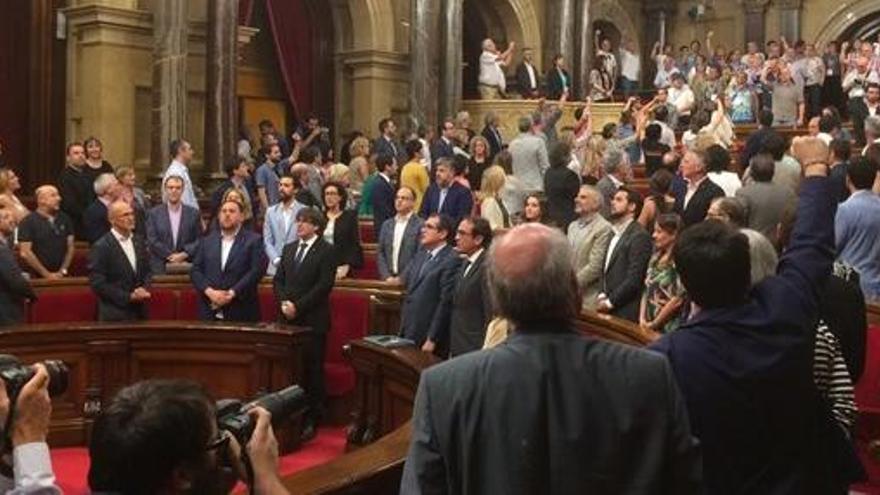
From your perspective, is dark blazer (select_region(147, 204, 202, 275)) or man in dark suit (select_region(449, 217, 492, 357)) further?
dark blazer (select_region(147, 204, 202, 275))

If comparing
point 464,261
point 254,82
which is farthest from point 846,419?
point 254,82

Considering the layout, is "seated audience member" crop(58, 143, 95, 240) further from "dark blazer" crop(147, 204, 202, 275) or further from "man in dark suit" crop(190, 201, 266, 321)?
"man in dark suit" crop(190, 201, 266, 321)

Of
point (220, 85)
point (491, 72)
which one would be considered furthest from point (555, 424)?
point (491, 72)

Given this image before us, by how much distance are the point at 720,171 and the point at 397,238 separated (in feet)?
7.43

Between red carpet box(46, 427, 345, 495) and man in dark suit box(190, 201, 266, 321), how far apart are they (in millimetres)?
940

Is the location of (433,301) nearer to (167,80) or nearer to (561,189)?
(561,189)

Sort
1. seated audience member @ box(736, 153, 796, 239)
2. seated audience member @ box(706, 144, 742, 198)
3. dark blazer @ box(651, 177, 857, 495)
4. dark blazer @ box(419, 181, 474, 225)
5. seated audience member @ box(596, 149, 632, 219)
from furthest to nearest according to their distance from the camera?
dark blazer @ box(419, 181, 474, 225)
seated audience member @ box(596, 149, 632, 219)
seated audience member @ box(706, 144, 742, 198)
seated audience member @ box(736, 153, 796, 239)
dark blazer @ box(651, 177, 857, 495)

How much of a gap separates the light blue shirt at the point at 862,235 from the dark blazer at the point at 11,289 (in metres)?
4.47

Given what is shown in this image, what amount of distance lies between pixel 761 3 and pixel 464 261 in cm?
1707

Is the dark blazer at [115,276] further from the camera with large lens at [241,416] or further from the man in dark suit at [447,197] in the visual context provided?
the camera with large lens at [241,416]

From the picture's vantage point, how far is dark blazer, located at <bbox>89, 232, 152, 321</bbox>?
6.94m

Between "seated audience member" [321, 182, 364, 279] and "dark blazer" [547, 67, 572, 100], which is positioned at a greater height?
"dark blazer" [547, 67, 572, 100]

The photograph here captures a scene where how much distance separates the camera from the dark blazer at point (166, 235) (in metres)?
8.48

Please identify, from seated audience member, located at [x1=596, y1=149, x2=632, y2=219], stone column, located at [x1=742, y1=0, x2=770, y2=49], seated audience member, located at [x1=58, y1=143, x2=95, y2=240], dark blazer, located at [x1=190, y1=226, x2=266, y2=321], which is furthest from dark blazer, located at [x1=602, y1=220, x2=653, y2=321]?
stone column, located at [x1=742, y1=0, x2=770, y2=49]
